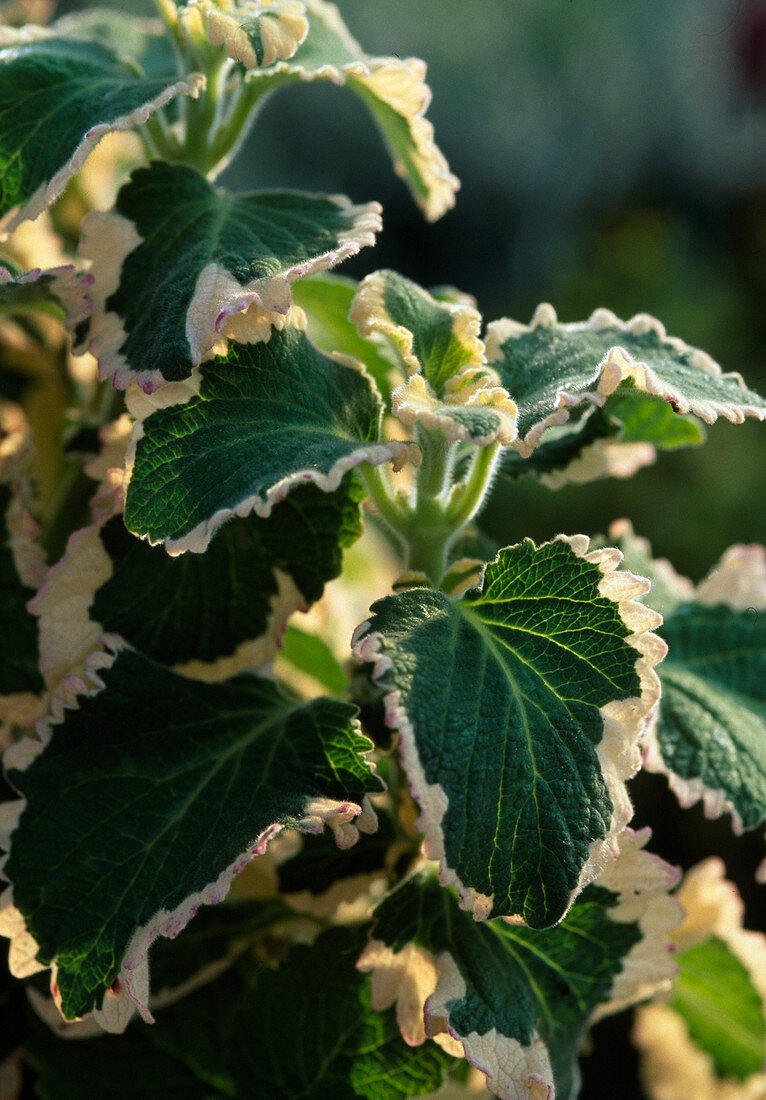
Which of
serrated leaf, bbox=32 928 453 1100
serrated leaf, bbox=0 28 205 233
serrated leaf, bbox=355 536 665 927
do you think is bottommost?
serrated leaf, bbox=32 928 453 1100

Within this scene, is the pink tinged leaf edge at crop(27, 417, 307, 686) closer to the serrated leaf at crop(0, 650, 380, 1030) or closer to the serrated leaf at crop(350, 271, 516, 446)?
the serrated leaf at crop(0, 650, 380, 1030)

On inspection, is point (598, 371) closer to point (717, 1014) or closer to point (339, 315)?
point (339, 315)

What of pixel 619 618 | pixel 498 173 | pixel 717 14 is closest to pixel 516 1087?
pixel 619 618

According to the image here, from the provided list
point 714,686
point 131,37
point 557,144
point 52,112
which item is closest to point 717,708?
point 714,686

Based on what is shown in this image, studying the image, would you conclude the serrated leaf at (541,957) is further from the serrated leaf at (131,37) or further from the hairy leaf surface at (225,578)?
the serrated leaf at (131,37)

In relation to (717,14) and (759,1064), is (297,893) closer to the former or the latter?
(759,1064)

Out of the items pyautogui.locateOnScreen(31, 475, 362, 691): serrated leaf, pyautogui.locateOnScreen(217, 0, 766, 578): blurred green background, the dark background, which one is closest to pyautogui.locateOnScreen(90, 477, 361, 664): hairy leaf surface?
pyautogui.locateOnScreen(31, 475, 362, 691): serrated leaf
